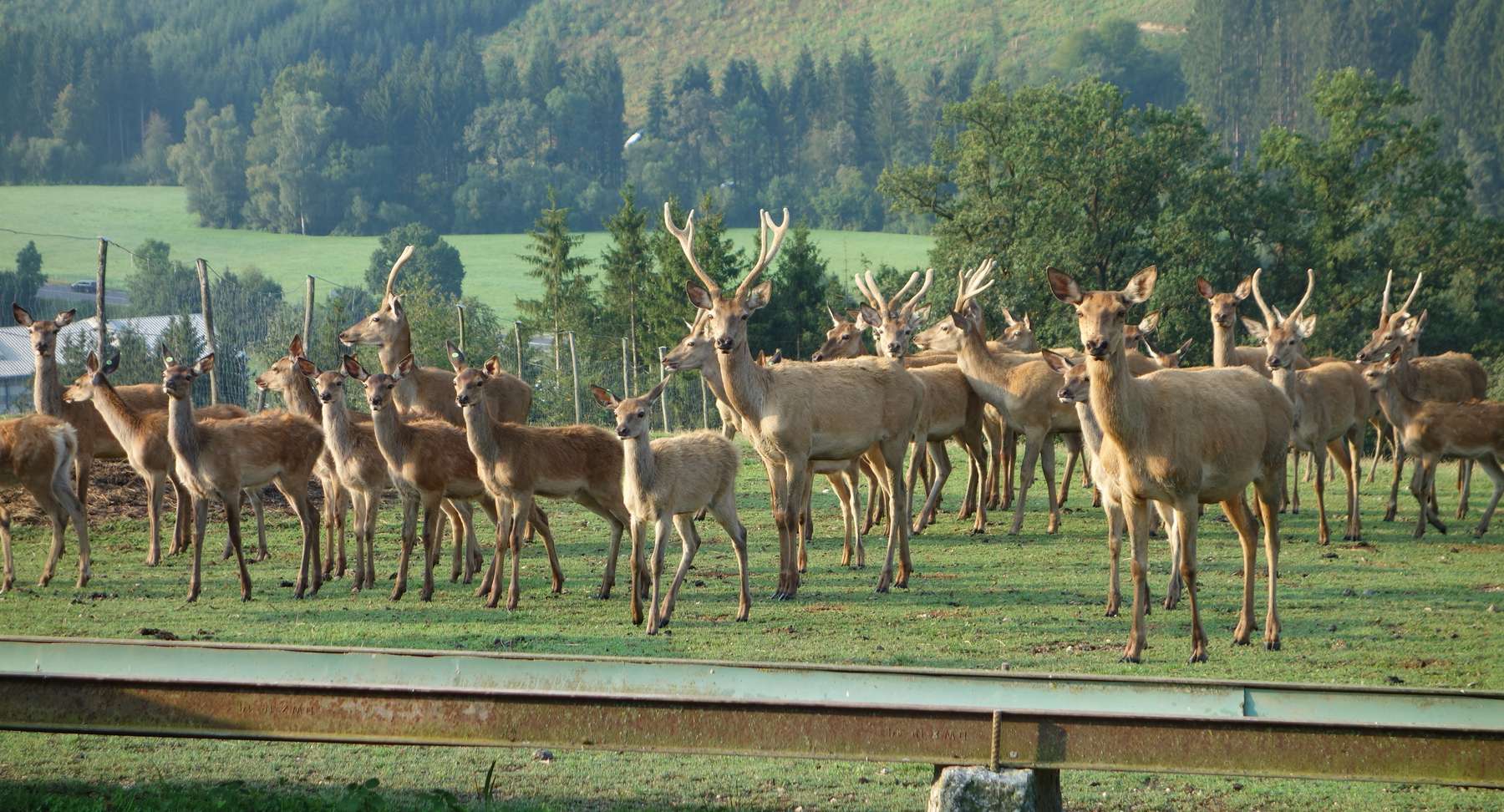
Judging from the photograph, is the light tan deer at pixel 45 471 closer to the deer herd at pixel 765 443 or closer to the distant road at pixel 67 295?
the deer herd at pixel 765 443

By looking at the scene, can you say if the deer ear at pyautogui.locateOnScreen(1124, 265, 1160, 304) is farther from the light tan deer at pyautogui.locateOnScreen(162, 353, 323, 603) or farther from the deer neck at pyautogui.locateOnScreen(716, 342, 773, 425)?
the light tan deer at pyautogui.locateOnScreen(162, 353, 323, 603)

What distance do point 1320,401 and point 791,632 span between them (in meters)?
7.67

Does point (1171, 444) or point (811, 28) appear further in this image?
point (811, 28)

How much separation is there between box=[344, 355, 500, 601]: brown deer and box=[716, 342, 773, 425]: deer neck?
217cm

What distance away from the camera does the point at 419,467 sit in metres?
12.8

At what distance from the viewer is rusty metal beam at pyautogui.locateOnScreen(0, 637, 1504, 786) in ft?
18.9

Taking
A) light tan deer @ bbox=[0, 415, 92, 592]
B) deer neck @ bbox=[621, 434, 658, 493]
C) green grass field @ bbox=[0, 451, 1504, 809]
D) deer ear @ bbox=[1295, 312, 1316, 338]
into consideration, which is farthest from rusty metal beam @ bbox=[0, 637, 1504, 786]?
deer ear @ bbox=[1295, 312, 1316, 338]

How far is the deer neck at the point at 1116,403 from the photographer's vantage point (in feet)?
32.5

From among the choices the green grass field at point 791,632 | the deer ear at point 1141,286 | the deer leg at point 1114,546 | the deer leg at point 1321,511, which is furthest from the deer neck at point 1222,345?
the deer ear at point 1141,286

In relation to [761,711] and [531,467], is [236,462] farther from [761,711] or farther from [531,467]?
[761,711]

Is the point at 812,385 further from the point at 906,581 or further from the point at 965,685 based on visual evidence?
the point at 965,685

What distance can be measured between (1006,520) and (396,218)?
91.5 metres

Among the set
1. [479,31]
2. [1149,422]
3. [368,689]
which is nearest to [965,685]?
[368,689]

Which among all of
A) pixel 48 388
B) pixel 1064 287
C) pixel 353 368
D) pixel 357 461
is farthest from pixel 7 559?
pixel 1064 287
